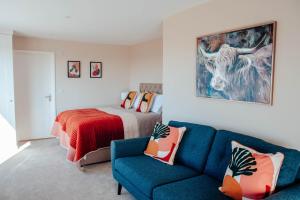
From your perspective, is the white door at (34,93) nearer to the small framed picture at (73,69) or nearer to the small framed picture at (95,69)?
the small framed picture at (73,69)

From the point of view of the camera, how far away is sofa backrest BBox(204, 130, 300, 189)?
1.82m

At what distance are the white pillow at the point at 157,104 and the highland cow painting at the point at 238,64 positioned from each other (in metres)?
1.66

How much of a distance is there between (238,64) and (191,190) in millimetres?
1403

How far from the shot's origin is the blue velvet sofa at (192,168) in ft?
6.07

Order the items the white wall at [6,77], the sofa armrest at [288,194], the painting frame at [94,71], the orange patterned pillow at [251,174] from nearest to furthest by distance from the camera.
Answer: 1. the sofa armrest at [288,194]
2. the orange patterned pillow at [251,174]
3. the white wall at [6,77]
4. the painting frame at [94,71]

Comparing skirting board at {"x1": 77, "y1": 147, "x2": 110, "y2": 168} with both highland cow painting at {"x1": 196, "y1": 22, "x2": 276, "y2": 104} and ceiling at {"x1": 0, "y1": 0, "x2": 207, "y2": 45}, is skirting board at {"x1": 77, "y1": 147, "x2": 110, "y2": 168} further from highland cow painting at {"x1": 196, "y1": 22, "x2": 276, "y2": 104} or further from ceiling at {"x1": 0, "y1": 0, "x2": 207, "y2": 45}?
ceiling at {"x1": 0, "y1": 0, "x2": 207, "y2": 45}

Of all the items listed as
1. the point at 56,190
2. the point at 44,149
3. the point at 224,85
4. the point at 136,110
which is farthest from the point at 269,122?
the point at 44,149

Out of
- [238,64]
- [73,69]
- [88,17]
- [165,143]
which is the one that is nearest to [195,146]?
[165,143]

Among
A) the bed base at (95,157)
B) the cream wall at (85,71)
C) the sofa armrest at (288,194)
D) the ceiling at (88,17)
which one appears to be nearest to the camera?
the sofa armrest at (288,194)

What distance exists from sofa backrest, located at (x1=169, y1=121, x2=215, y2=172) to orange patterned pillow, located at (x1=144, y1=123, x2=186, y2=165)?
0.08m

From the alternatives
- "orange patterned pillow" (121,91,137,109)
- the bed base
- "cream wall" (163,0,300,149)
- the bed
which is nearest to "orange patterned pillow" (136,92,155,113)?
the bed

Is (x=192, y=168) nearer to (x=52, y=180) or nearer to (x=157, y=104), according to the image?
(x=52, y=180)

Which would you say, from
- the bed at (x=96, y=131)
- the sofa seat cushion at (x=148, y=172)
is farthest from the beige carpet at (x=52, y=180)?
the sofa seat cushion at (x=148, y=172)

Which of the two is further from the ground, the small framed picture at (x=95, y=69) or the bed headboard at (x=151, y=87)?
the small framed picture at (x=95, y=69)
